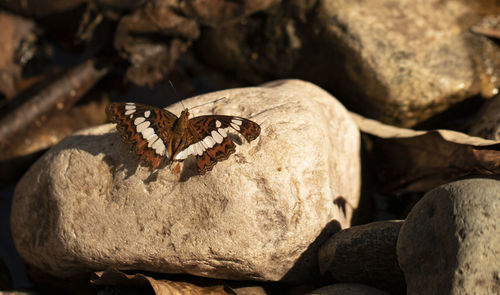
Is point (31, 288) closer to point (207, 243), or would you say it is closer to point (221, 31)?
point (207, 243)

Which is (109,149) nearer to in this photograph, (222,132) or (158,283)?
(222,132)

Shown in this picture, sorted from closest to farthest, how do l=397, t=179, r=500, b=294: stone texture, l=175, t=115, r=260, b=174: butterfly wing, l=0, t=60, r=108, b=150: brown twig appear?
l=397, t=179, r=500, b=294: stone texture → l=175, t=115, r=260, b=174: butterfly wing → l=0, t=60, r=108, b=150: brown twig

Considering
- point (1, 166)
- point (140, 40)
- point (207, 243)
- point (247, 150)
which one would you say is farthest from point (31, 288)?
point (140, 40)

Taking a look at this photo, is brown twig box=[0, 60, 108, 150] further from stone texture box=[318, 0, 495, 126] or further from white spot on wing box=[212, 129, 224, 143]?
stone texture box=[318, 0, 495, 126]

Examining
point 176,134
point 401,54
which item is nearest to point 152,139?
point 176,134

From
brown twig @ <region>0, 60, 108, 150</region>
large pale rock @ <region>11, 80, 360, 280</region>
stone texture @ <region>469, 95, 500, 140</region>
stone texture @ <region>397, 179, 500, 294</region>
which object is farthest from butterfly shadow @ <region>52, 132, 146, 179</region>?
stone texture @ <region>469, 95, 500, 140</region>

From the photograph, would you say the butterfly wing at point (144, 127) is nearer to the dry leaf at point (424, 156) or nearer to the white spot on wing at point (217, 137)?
the white spot on wing at point (217, 137)
